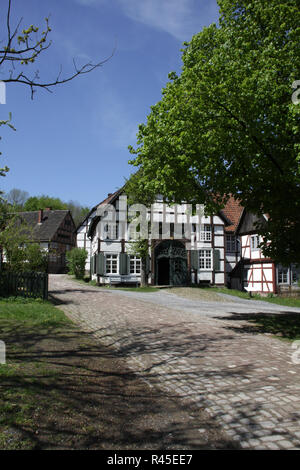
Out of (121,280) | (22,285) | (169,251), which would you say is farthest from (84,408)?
(169,251)

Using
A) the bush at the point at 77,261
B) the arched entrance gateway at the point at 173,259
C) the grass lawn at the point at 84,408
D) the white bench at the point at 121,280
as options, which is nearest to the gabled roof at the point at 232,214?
the arched entrance gateway at the point at 173,259

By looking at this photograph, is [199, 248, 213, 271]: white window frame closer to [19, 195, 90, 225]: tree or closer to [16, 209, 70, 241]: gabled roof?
[16, 209, 70, 241]: gabled roof

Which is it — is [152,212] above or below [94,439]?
above

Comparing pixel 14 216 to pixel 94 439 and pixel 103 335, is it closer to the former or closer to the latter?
pixel 103 335

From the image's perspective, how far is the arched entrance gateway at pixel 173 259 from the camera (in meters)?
30.2

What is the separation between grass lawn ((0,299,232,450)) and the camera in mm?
3506

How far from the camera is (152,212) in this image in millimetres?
29781

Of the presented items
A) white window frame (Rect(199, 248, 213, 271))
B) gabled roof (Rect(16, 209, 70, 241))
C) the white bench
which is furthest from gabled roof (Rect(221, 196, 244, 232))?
gabled roof (Rect(16, 209, 70, 241))

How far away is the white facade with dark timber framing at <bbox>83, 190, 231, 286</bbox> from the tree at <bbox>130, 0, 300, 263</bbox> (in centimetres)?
1806

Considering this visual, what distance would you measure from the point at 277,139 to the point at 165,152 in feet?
10.8

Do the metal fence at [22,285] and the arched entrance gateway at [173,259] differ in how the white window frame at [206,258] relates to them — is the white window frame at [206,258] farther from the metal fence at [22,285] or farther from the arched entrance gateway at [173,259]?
the metal fence at [22,285]
